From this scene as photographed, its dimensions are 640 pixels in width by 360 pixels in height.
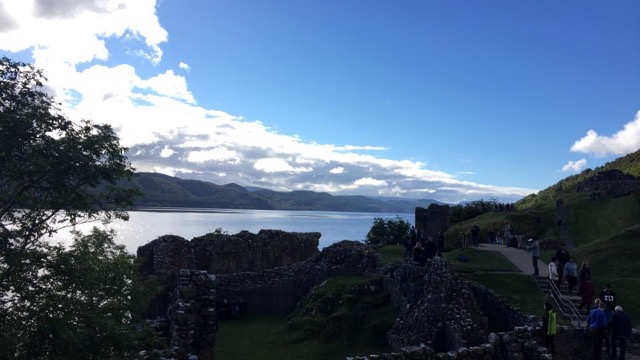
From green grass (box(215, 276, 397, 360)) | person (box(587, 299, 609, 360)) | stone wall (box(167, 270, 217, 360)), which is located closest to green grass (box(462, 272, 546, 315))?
person (box(587, 299, 609, 360))

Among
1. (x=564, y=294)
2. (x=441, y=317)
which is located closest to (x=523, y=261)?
(x=564, y=294)

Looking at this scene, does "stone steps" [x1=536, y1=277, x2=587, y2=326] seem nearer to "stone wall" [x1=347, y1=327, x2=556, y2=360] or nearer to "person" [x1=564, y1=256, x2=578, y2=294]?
"person" [x1=564, y1=256, x2=578, y2=294]

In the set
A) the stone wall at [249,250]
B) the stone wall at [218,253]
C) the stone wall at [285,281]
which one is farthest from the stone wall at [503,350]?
the stone wall at [249,250]

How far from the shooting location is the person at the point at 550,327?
17.0 metres

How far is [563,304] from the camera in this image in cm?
2278

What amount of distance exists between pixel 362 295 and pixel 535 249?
10470 mm

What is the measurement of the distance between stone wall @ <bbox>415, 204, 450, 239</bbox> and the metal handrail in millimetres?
29206

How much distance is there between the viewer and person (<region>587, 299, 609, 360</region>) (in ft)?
56.1

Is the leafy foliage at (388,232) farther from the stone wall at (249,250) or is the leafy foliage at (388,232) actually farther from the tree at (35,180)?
the tree at (35,180)

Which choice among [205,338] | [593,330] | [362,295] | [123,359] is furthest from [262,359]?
[593,330]

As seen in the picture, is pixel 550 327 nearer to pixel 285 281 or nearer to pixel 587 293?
pixel 587 293

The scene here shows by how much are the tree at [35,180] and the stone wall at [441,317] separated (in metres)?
12.8

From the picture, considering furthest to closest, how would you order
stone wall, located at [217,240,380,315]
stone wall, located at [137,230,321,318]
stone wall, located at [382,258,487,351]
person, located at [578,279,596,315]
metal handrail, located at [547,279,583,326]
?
stone wall, located at [217,240,380,315] → stone wall, located at [137,230,321,318] → person, located at [578,279,596,315] → metal handrail, located at [547,279,583,326] → stone wall, located at [382,258,487,351]

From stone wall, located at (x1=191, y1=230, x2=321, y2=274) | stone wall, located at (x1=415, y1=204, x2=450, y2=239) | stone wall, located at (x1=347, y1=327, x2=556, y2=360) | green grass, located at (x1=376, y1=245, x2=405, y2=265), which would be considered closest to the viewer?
stone wall, located at (x1=347, y1=327, x2=556, y2=360)
